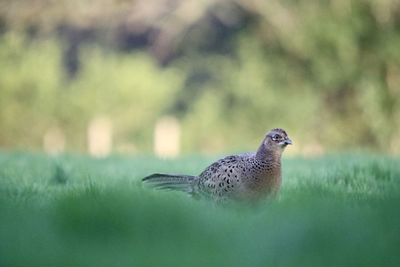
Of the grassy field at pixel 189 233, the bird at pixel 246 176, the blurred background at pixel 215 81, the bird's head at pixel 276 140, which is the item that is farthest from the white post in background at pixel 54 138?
the grassy field at pixel 189 233

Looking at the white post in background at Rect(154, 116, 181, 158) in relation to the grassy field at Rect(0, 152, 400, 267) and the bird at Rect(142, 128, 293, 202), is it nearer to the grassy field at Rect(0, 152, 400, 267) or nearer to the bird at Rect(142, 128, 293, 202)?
the bird at Rect(142, 128, 293, 202)

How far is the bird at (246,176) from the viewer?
16.0 feet

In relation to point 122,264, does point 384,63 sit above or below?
above

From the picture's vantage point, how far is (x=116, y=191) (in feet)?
13.6

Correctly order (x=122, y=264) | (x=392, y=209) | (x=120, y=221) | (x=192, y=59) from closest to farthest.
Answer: (x=122, y=264)
(x=120, y=221)
(x=392, y=209)
(x=192, y=59)

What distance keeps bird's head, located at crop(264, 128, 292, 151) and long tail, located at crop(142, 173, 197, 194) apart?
60 centimetres

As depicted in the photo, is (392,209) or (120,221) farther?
(392,209)

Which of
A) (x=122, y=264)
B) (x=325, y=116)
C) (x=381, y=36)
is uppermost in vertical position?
(x=381, y=36)

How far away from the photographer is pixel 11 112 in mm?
23234

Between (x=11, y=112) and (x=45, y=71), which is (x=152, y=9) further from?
(x=11, y=112)

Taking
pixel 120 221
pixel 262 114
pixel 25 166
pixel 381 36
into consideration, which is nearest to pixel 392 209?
pixel 120 221

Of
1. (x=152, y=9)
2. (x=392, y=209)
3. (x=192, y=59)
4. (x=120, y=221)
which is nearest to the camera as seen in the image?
(x=120, y=221)

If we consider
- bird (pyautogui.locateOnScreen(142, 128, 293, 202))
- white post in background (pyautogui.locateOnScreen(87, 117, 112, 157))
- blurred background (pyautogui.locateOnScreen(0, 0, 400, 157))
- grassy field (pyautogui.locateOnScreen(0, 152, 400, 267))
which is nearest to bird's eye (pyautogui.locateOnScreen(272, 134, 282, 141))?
bird (pyautogui.locateOnScreen(142, 128, 293, 202))

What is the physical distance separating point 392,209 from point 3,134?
20423mm
